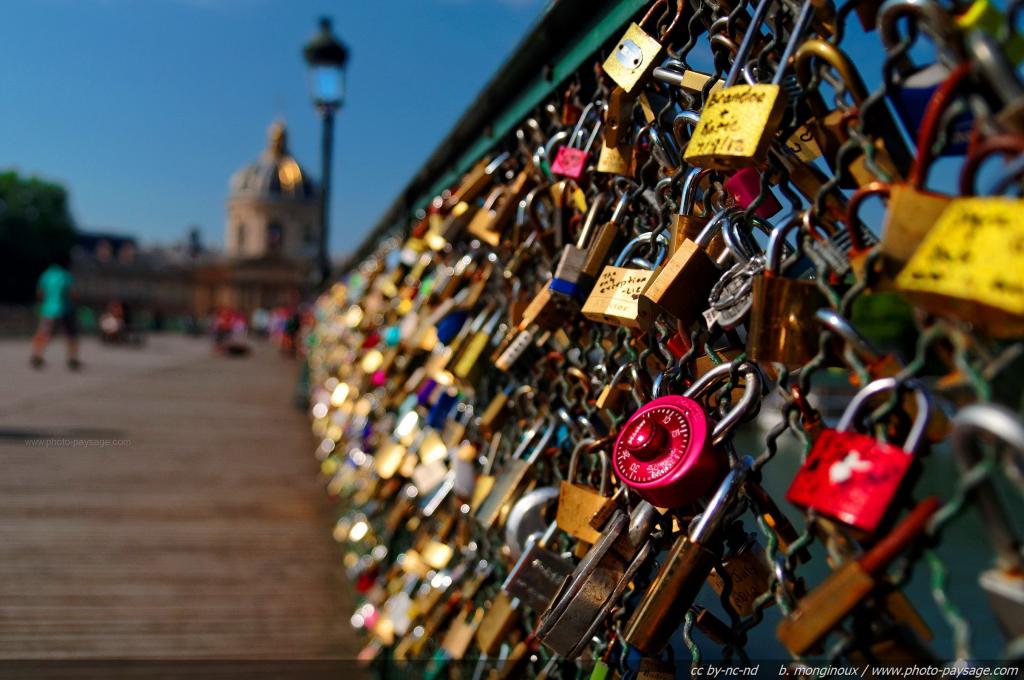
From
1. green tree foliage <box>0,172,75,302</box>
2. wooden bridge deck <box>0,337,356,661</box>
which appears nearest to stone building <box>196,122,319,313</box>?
green tree foliage <box>0,172,75,302</box>

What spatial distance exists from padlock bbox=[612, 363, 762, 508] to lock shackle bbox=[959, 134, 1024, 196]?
0.34m

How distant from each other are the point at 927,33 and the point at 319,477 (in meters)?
5.44

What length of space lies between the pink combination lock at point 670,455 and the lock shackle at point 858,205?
0.25 metres

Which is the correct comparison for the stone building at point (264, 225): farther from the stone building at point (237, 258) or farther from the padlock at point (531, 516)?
the padlock at point (531, 516)

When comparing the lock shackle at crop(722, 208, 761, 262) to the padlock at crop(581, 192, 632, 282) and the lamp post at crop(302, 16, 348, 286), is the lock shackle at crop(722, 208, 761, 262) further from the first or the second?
the lamp post at crop(302, 16, 348, 286)

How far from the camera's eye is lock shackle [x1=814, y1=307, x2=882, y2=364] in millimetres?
730

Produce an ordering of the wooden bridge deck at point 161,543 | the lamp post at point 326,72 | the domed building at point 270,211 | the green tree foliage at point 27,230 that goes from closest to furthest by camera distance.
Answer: the wooden bridge deck at point 161,543, the lamp post at point 326,72, the green tree foliage at point 27,230, the domed building at point 270,211

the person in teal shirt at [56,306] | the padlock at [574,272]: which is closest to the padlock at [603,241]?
the padlock at [574,272]

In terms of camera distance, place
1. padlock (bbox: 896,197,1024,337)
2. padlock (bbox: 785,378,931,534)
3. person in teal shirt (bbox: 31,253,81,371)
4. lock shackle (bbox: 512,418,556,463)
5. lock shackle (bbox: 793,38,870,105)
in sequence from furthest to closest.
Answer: person in teal shirt (bbox: 31,253,81,371) → lock shackle (bbox: 512,418,556,463) → lock shackle (bbox: 793,38,870,105) → padlock (bbox: 785,378,931,534) → padlock (bbox: 896,197,1024,337)

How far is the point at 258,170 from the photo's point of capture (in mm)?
107000

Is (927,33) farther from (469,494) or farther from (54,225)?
Result: (54,225)

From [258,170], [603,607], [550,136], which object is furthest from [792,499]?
[258,170]

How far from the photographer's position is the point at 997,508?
0.58m

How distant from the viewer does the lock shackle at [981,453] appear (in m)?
0.55
